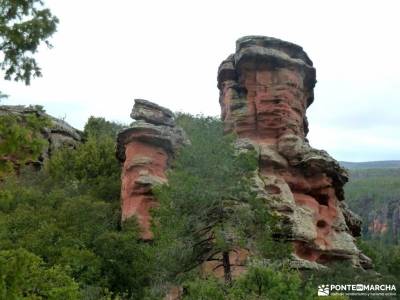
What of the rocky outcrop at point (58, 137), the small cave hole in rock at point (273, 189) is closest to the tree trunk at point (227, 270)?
the small cave hole in rock at point (273, 189)

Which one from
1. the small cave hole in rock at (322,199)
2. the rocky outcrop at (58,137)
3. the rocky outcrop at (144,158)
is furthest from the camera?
the rocky outcrop at (58,137)

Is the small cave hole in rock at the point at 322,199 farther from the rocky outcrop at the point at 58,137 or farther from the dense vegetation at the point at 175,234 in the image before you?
the rocky outcrop at the point at 58,137

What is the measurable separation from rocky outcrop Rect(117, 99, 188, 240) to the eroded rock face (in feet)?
15.0

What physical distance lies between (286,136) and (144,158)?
9403 millimetres

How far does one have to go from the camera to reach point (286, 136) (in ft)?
116

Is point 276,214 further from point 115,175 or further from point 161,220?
point 115,175

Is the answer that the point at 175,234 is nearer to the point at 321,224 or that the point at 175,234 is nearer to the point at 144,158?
the point at 144,158

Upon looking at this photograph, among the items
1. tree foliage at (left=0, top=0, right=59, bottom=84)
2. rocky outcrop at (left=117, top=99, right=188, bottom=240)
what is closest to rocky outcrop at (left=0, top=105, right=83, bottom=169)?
rocky outcrop at (left=117, top=99, right=188, bottom=240)

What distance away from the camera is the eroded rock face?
32250mm

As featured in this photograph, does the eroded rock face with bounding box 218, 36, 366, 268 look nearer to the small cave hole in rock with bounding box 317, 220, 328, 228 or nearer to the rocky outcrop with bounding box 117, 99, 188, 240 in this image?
the small cave hole in rock with bounding box 317, 220, 328, 228

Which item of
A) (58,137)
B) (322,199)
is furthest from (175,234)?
(58,137)

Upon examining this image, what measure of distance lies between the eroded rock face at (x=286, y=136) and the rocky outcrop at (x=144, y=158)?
459 centimetres

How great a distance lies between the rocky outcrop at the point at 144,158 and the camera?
107 feet

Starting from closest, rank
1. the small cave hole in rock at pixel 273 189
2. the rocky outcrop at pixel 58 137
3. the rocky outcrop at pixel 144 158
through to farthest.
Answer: the small cave hole in rock at pixel 273 189
the rocky outcrop at pixel 144 158
the rocky outcrop at pixel 58 137
